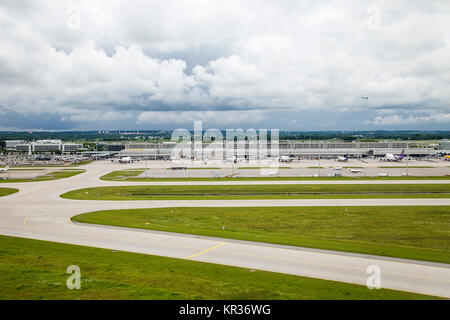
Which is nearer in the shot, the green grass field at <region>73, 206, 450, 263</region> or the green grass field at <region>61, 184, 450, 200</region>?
the green grass field at <region>73, 206, 450, 263</region>

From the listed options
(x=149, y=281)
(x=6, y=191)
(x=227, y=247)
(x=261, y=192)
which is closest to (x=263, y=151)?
(x=261, y=192)

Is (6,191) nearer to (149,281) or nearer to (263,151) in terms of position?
(149,281)

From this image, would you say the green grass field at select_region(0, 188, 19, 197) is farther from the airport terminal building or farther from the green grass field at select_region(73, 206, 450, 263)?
the airport terminal building

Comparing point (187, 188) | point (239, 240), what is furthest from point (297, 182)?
point (239, 240)

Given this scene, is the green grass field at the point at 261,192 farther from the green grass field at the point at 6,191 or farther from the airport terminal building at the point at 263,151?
the airport terminal building at the point at 263,151

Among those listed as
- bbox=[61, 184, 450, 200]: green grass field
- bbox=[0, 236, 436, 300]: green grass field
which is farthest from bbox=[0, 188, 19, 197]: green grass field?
bbox=[0, 236, 436, 300]: green grass field

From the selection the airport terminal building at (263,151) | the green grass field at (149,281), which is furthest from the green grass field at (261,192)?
the airport terminal building at (263,151)
